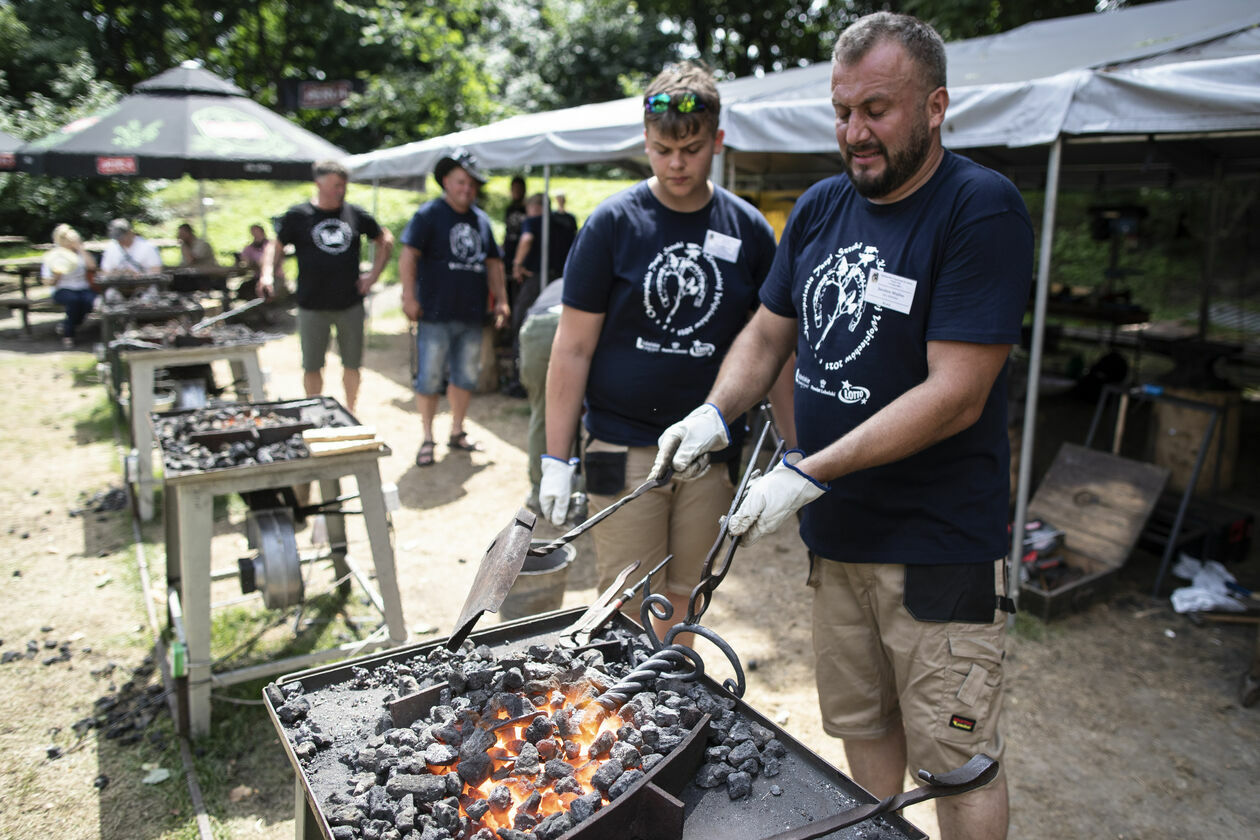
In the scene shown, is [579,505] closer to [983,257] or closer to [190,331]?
→ [983,257]

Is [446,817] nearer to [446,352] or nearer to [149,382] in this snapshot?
[149,382]

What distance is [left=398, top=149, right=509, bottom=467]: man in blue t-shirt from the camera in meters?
5.71

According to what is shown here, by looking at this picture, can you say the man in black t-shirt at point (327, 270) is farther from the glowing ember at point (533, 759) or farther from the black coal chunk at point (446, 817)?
the black coal chunk at point (446, 817)

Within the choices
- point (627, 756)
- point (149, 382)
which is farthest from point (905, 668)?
point (149, 382)

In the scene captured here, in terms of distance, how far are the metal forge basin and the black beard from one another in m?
1.06

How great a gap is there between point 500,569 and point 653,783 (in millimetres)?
484

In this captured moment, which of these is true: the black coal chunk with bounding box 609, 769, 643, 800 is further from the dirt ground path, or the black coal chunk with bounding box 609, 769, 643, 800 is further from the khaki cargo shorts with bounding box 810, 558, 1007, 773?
the dirt ground path

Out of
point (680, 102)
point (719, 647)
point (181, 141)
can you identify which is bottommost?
point (719, 647)

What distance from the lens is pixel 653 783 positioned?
1.26 meters

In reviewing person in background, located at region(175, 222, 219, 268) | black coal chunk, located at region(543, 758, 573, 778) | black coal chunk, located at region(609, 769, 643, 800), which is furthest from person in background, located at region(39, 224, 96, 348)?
black coal chunk, located at region(609, 769, 643, 800)

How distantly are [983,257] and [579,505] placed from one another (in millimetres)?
1319

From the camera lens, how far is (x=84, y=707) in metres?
3.19

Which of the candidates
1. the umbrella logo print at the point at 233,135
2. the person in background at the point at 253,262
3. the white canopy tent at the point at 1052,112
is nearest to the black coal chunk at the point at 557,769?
the white canopy tent at the point at 1052,112

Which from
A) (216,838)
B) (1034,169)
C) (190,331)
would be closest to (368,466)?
(216,838)
